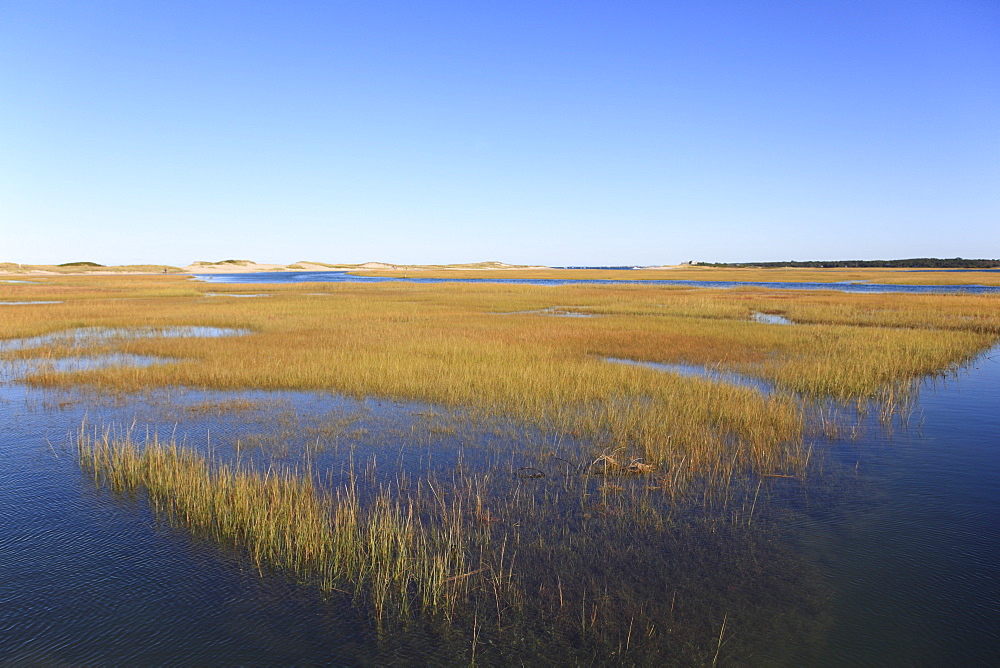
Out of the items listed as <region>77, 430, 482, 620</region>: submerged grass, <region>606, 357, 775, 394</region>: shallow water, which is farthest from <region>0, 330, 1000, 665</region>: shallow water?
<region>606, 357, 775, 394</region>: shallow water

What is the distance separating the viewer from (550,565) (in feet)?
23.4

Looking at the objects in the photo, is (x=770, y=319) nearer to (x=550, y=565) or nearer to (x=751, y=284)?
(x=550, y=565)

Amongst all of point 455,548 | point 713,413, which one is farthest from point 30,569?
A: point 713,413

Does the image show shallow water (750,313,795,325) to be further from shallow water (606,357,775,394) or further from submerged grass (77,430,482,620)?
submerged grass (77,430,482,620)

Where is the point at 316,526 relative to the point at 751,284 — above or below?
below

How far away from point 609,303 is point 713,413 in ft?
109

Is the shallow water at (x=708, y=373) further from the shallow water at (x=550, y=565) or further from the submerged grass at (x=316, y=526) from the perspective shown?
the submerged grass at (x=316, y=526)

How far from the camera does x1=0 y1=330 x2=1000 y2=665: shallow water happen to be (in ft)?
19.0

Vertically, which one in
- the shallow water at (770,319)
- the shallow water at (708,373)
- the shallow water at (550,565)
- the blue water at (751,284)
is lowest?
the shallow water at (550,565)

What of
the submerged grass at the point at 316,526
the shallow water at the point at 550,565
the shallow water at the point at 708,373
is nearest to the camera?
the shallow water at the point at 550,565

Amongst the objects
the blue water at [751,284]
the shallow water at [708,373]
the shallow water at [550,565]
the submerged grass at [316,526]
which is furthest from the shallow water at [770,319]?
→ the blue water at [751,284]

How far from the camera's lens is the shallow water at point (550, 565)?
19.0 feet

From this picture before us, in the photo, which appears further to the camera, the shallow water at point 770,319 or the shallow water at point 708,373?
the shallow water at point 770,319

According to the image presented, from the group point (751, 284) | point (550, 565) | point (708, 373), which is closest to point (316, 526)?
point (550, 565)
